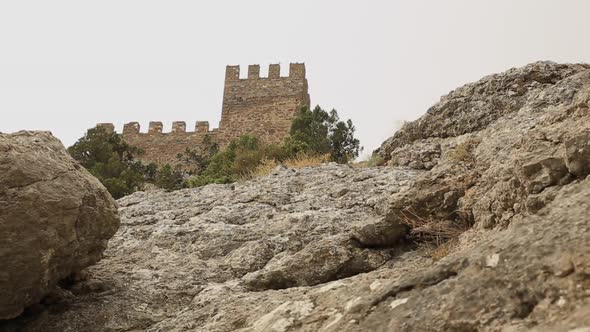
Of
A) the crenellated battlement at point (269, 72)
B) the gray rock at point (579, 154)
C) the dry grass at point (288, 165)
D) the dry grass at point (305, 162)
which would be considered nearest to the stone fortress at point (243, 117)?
the crenellated battlement at point (269, 72)

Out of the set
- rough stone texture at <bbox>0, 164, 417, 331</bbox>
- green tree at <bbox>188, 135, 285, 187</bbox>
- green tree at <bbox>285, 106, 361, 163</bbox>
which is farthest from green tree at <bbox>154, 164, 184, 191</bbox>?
rough stone texture at <bbox>0, 164, 417, 331</bbox>

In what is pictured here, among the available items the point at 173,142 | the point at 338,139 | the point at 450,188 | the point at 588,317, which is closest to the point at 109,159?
the point at 338,139

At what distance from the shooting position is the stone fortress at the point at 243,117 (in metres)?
31.9

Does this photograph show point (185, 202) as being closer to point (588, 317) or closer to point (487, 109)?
point (487, 109)

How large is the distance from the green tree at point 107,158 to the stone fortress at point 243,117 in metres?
8.68

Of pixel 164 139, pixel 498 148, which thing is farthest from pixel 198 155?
pixel 498 148

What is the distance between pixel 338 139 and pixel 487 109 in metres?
10.6

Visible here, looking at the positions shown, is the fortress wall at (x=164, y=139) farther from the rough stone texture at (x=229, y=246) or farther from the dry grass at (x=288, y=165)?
the rough stone texture at (x=229, y=246)

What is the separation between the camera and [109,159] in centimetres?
2014

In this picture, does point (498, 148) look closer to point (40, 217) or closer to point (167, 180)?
point (40, 217)

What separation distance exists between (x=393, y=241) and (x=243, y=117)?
27.7 meters

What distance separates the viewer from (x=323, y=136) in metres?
18.5

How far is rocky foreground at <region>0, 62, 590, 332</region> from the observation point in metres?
2.71

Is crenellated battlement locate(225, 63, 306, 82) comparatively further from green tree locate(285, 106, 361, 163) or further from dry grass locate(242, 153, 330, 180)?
dry grass locate(242, 153, 330, 180)
